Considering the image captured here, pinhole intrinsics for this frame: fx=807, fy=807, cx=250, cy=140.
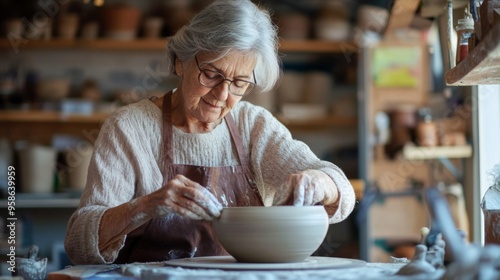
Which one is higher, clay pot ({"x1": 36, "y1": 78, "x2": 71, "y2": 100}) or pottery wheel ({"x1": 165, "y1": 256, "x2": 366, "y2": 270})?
clay pot ({"x1": 36, "y1": 78, "x2": 71, "y2": 100})

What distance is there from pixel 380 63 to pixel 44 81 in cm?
221

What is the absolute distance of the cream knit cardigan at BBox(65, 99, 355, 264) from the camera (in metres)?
2.04

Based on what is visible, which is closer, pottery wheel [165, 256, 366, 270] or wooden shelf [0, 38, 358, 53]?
pottery wheel [165, 256, 366, 270]

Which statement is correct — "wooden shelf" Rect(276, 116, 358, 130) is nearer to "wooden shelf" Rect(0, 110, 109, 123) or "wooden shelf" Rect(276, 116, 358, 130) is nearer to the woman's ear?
"wooden shelf" Rect(0, 110, 109, 123)

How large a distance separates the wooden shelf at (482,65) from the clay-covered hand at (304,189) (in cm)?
42

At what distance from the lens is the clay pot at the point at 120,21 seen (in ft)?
16.3

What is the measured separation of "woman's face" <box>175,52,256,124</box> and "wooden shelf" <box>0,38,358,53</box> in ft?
8.93

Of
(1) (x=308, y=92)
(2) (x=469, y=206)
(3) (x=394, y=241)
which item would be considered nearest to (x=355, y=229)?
(3) (x=394, y=241)

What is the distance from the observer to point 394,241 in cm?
524

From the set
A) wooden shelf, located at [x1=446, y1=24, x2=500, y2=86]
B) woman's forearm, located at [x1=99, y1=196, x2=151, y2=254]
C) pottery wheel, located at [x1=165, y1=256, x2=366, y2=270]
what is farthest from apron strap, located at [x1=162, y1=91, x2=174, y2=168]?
wooden shelf, located at [x1=446, y1=24, x2=500, y2=86]

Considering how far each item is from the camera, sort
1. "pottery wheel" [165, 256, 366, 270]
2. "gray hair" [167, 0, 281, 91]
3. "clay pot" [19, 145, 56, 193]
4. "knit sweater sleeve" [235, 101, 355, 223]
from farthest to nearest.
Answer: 1. "clay pot" [19, 145, 56, 193]
2. "knit sweater sleeve" [235, 101, 355, 223]
3. "gray hair" [167, 0, 281, 91]
4. "pottery wheel" [165, 256, 366, 270]

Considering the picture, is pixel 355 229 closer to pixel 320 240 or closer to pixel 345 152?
pixel 345 152

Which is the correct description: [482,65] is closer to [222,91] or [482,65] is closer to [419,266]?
[419,266]

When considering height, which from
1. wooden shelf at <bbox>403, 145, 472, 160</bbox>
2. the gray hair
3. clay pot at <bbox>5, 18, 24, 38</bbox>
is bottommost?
wooden shelf at <bbox>403, 145, 472, 160</bbox>
